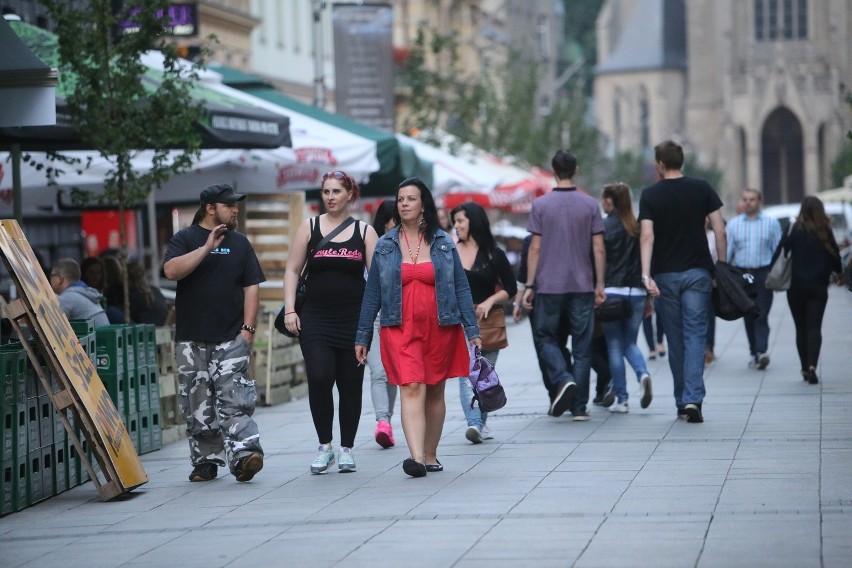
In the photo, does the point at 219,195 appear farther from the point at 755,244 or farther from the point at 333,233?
the point at 755,244

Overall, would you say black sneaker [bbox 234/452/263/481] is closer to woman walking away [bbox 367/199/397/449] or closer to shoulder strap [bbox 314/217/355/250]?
shoulder strap [bbox 314/217/355/250]

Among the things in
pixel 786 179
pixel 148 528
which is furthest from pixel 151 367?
pixel 786 179

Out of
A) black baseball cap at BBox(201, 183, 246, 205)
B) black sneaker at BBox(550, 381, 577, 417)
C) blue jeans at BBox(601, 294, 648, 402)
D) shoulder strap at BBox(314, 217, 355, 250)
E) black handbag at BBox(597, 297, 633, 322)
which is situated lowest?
black sneaker at BBox(550, 381, 577, 417)

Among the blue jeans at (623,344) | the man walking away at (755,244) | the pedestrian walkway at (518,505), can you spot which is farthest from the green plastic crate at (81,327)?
the man walking away at (755,244)

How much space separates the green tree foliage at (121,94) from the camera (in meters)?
14.2

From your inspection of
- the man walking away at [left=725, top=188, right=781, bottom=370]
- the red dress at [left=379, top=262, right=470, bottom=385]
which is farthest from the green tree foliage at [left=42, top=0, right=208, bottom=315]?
the man walking away at [left=725, top=188, right=781, bottom=370]

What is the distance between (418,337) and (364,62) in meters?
17.4

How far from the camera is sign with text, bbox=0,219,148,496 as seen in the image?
10.1 metres

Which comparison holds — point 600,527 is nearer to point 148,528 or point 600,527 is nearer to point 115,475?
point 148,528

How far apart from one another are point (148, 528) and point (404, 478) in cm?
192

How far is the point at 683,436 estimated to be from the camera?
1209cm

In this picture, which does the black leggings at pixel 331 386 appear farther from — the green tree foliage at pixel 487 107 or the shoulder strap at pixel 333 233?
the green tree foliage at pixel 487 107

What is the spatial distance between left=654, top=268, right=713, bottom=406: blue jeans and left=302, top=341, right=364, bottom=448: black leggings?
284 centimetres

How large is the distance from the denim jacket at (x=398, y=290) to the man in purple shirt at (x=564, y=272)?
2.66 meters
